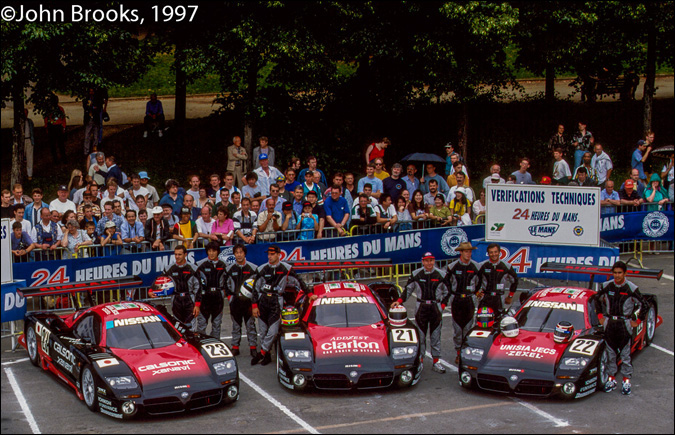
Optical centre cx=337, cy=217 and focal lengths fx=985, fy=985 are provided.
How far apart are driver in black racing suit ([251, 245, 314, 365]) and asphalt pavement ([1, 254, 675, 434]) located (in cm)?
59

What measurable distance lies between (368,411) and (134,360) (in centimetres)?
324

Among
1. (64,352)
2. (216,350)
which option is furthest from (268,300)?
(64,352)

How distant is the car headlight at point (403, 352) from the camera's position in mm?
14102

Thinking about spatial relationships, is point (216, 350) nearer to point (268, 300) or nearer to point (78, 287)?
point (268, 300)

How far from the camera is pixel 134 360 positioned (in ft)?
43.8

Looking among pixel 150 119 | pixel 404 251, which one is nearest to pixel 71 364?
pixel 404 251

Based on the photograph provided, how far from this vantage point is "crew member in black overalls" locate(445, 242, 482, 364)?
15.7 m

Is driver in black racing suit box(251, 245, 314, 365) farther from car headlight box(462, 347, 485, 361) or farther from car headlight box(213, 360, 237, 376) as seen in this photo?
car headlight box(462, 347, 485, 361)

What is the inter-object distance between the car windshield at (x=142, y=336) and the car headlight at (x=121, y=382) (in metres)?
0.87

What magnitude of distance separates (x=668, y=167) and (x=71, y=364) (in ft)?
49.9

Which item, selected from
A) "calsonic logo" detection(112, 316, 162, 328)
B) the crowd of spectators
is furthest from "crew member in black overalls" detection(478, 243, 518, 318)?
"calsonic logo" detection(112, 316, 162, 328)

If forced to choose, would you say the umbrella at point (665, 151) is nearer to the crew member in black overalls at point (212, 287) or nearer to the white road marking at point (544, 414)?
the white road marking at point (544, 414)

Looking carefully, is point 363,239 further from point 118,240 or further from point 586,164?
point 586,164

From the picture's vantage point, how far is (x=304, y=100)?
90.5ft
